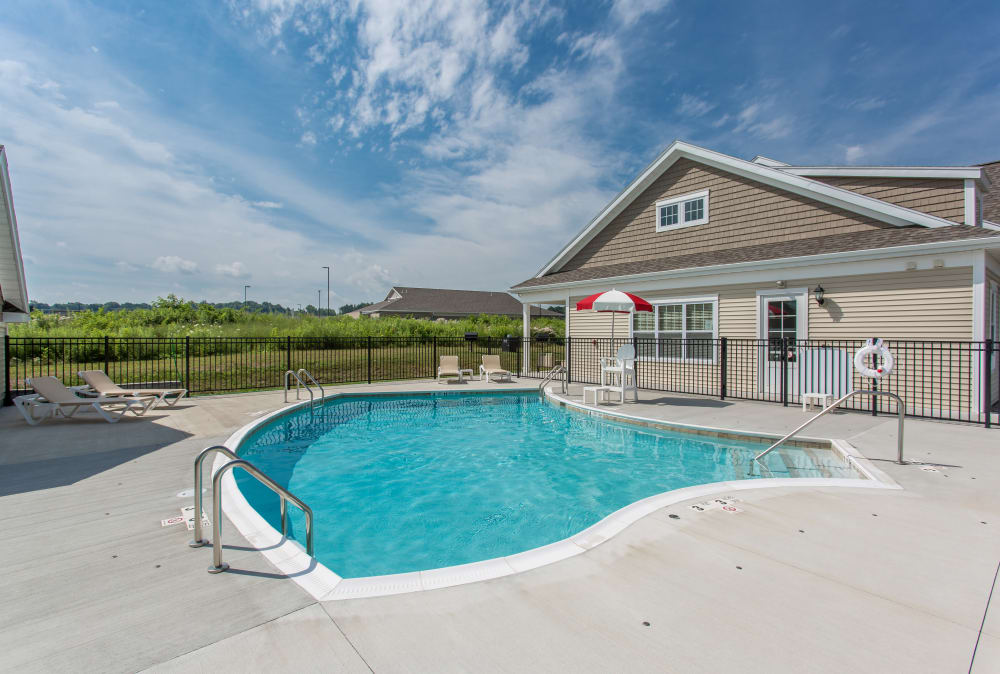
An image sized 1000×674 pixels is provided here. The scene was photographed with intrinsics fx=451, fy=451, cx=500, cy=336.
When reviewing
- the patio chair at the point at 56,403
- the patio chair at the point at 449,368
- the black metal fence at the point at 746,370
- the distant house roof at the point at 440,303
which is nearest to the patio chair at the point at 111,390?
the patio chair at the point at 56,403

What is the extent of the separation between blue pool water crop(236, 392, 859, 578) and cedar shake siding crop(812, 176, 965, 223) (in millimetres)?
7253

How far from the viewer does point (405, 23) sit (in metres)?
10.2

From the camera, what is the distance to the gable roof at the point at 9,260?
10.3m

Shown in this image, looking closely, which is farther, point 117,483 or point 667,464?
Result: point 667,464

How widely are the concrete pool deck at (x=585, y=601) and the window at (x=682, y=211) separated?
10575 mm

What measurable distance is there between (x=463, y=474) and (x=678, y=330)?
8.87 metres

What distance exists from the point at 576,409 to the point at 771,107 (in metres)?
11.7

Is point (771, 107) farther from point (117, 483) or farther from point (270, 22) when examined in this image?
point (117, 483)

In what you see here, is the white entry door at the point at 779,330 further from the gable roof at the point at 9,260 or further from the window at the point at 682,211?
the gable roof at the point at 9,260

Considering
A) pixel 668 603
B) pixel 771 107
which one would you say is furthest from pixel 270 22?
pixel 771 107

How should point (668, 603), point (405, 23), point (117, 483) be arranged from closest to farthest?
point (668, 603) < point (117, 483) < point (405, 23)

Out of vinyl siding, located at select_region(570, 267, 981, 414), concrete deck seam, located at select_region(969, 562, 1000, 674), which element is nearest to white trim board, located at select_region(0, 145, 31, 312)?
concrete deck seam, located at select_region(969, 562, 1000, 674)

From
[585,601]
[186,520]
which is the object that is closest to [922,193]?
[585,601]

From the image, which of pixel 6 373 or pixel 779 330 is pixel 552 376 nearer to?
pixel 779 330
